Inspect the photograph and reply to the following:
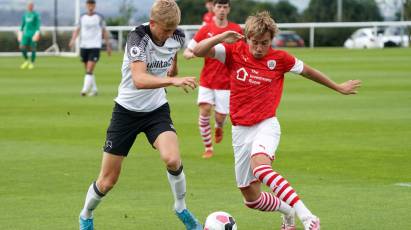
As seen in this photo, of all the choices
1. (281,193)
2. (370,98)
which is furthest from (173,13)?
(370,98)

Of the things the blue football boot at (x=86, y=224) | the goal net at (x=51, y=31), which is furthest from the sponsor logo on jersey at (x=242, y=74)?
the goal net at (x=51, y=31)

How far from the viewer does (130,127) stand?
369 inches

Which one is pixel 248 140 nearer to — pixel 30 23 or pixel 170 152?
pixel 170 152

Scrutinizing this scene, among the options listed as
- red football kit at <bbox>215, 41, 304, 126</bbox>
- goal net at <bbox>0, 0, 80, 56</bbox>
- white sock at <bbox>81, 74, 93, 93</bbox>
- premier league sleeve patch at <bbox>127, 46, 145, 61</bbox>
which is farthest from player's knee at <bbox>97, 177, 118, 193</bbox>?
goal net at <bbox>0, 0, 80, 56</bbox>

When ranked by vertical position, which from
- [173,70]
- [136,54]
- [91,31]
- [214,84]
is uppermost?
[136,54]

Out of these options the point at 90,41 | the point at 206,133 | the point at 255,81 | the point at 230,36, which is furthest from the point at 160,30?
the point at 90,41

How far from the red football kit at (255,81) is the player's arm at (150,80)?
928 millimetres

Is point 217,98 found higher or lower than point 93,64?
higher

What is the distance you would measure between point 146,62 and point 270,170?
1.42 meters

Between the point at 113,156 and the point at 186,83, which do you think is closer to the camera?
the point at 186,83

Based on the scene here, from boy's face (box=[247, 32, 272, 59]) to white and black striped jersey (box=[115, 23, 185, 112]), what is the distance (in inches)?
26.1

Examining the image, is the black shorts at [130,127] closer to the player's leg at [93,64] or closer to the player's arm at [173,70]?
the player's arm at [173,70]

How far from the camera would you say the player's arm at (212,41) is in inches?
361

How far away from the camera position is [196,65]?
3931cm
